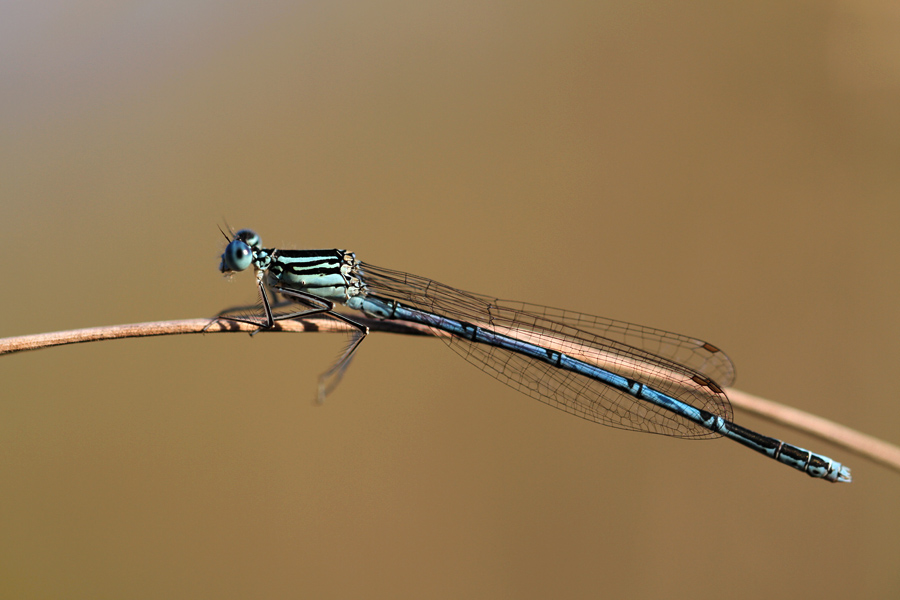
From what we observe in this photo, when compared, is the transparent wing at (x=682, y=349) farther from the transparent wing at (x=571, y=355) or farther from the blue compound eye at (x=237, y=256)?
the blue compound eye at (x=237, y=256)

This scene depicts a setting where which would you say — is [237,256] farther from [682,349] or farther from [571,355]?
[682,349]

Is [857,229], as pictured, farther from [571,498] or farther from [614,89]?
[571,498]

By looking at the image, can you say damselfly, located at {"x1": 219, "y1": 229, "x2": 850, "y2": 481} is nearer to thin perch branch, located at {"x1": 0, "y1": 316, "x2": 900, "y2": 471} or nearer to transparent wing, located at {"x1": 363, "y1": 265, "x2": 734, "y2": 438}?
transparent wing, located at {"x1": 363, "y1": 265, "x2": 734, "y2": 438}

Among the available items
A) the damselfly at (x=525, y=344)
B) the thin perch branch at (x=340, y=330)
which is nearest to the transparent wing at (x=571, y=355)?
the damselfly at (x=525, y=344)

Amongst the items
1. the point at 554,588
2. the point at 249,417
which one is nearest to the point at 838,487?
the point at 554,588

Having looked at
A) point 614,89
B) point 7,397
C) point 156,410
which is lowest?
point 7,397

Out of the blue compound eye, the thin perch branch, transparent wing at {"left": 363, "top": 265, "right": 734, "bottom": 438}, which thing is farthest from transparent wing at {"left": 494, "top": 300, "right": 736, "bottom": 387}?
the blue compound eye

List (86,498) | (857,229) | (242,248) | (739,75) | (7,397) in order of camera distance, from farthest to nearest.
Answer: (739,75)
(857,229)
(7,397)
(86,498)
(242,248)
